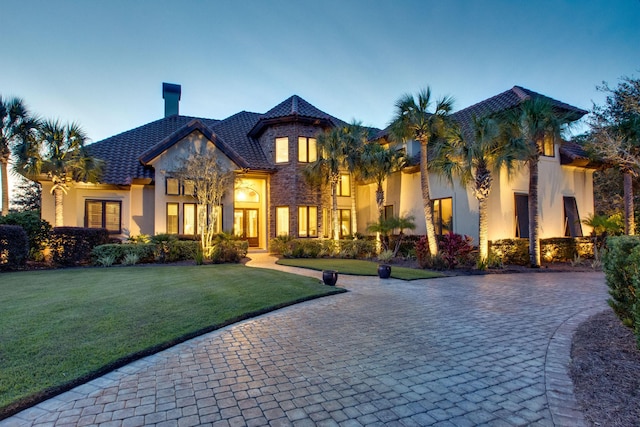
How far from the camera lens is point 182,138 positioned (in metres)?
18.3

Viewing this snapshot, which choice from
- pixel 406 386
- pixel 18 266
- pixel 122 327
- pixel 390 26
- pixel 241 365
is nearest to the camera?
pixel 406 386

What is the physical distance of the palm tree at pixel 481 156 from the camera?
13.0m

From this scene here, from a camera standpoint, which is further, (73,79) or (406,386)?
(73,79)

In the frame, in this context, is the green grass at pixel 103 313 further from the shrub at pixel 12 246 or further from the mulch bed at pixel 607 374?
the mulch bed at pixel 607 374

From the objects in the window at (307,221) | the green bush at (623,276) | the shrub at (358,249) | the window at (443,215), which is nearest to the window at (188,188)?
the window at (307,221)

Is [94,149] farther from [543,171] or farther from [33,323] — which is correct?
[543,171]

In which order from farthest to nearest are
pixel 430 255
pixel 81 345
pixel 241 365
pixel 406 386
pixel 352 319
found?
pixel 430 255
pixel 352 319
pixel 81 345
pixel 241 365
pixel 406 386

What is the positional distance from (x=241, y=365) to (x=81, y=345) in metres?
2.33

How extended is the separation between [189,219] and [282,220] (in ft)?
17.0

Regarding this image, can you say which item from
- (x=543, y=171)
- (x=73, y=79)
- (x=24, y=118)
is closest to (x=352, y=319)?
(x=543, y=171)

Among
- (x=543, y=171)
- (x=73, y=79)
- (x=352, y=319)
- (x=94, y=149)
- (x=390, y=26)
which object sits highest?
(x=390, y=26)

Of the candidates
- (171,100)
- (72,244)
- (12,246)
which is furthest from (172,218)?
(171,100)

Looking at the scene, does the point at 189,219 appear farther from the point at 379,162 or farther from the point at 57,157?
the point at 379,162

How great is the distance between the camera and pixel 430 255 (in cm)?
1420
